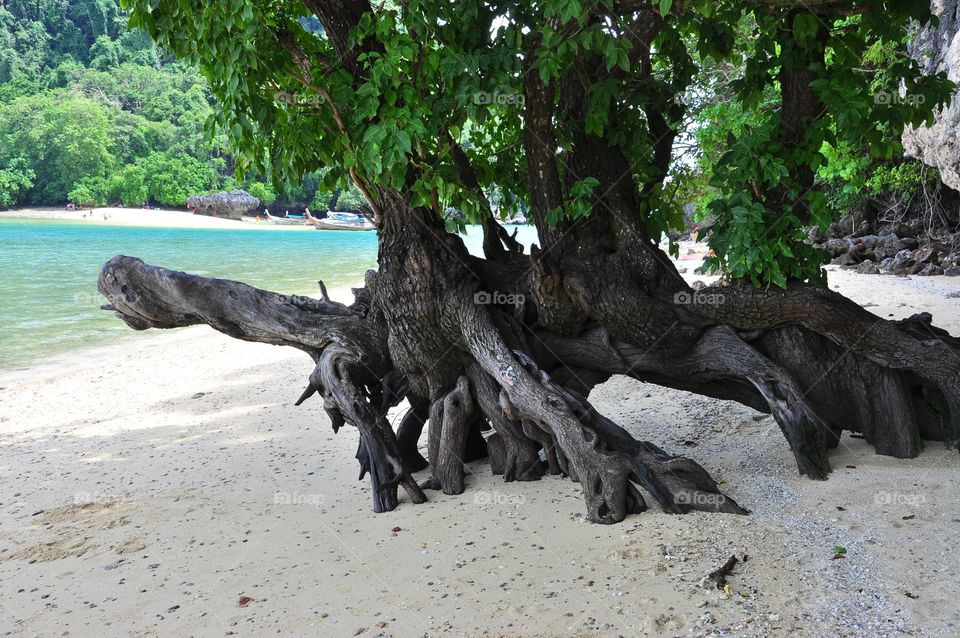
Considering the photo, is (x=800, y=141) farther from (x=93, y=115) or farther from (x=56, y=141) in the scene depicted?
(x=93, y=115)

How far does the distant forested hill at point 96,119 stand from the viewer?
225 feet

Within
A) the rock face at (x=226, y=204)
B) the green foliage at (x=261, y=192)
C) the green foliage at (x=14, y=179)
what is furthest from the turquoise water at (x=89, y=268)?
the green foliage at (x=261, y=192)

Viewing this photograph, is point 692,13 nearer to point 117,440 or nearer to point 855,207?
point 117,440

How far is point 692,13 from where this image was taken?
486 cm

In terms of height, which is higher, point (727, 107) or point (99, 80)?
point (99, 80)

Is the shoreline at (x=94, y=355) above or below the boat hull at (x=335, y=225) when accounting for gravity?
below

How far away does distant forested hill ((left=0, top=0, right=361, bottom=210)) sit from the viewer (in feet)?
225

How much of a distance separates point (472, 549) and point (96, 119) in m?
78.4

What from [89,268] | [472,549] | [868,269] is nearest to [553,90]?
[472,549]

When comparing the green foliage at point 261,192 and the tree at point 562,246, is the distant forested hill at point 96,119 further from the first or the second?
the tree at point 562,246

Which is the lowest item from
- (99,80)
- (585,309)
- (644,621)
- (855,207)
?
(644,621)

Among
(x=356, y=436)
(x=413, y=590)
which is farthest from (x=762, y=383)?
(x=356, y=436)

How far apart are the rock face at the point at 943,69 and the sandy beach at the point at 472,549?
19.0 ft

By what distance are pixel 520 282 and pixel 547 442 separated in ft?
3.97
